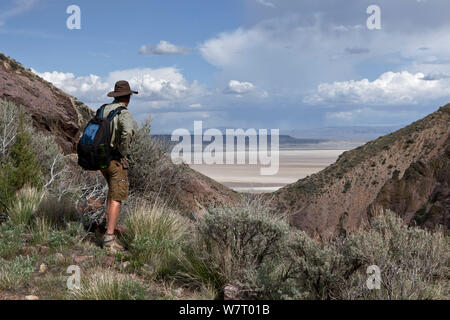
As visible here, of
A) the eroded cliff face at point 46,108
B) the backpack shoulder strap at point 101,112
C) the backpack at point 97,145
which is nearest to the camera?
the backpack at point 97,145

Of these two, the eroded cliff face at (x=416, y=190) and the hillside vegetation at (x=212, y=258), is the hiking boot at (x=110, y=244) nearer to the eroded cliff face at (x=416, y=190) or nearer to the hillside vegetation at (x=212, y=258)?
the hillside vegetation at (x=212, y=258)

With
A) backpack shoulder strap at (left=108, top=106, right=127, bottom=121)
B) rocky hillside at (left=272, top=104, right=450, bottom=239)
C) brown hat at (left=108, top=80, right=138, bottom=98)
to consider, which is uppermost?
brown hat at (left=108, top=80, right=138, bottom=98)

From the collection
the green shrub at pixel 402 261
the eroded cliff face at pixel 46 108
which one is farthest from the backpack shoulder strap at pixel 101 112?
the eroded cliff face at pixel 46 108

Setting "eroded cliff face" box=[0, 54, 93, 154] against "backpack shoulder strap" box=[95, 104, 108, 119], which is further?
"eroded cliff face" box=[0, 54, 93, 154]

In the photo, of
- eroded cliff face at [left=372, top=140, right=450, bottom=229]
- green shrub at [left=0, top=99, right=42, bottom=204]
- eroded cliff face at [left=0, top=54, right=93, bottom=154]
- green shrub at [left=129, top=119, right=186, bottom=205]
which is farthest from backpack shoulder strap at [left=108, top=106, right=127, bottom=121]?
eroded cliff face at [left=372, top=140, right=450, bottom=229]

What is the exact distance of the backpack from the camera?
18.8 feet

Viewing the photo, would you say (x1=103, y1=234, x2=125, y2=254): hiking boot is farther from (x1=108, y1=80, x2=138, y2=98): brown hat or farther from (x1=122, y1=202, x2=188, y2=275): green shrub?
(x1=108, y1=80, x2=138, y2=98): brown hat

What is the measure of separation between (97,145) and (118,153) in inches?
14.6

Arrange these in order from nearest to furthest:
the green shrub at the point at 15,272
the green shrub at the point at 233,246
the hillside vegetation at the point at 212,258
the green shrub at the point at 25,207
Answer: the hillside vegetation at the point at 212,258, the green shrub at the point at 15,272, the green shrub at the point at 233,246, the green shrub at the point at 25,207

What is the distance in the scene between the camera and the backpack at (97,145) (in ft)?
18.8

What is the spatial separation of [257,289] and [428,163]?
1992cm
